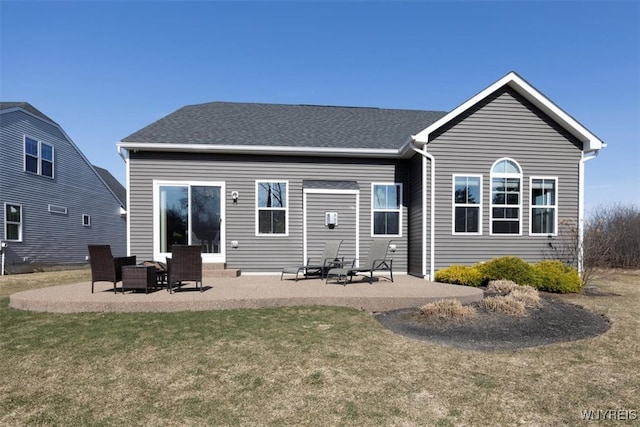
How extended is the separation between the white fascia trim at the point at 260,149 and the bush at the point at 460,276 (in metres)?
3.62

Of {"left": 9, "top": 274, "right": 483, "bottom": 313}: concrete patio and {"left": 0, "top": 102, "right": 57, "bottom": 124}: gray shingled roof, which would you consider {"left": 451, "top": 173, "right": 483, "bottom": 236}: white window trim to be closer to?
{"left": 9, "top": 274, "right": 483, "bottom": 313}: concrete patio

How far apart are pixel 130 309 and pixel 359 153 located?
7.16 m

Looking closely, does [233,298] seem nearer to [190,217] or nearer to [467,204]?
[190,217]

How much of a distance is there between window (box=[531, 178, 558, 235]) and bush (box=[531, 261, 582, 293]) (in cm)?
177

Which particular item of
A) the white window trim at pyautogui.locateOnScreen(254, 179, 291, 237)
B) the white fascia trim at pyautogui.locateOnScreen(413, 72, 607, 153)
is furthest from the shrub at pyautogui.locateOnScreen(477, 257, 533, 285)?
the white window trim at pyautogui.locateOnScreen(254, 179, 291, 237)

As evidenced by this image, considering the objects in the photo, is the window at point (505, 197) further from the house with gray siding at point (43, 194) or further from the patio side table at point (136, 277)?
the house with gray siding at point (43, 194)

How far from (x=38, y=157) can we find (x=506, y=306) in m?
19.8

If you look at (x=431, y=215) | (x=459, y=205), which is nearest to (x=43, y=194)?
(x=431, y=215)

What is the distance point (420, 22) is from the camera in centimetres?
1288

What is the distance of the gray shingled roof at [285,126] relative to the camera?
35.0 ft

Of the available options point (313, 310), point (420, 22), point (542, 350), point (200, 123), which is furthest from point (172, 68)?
point (542, 350)

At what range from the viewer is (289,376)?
3.76 metres

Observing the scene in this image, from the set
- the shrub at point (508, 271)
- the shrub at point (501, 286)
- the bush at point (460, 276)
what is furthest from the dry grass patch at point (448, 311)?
the shrub at point (508, 271)

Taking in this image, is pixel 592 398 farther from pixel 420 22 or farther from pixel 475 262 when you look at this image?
pixel 420 22
